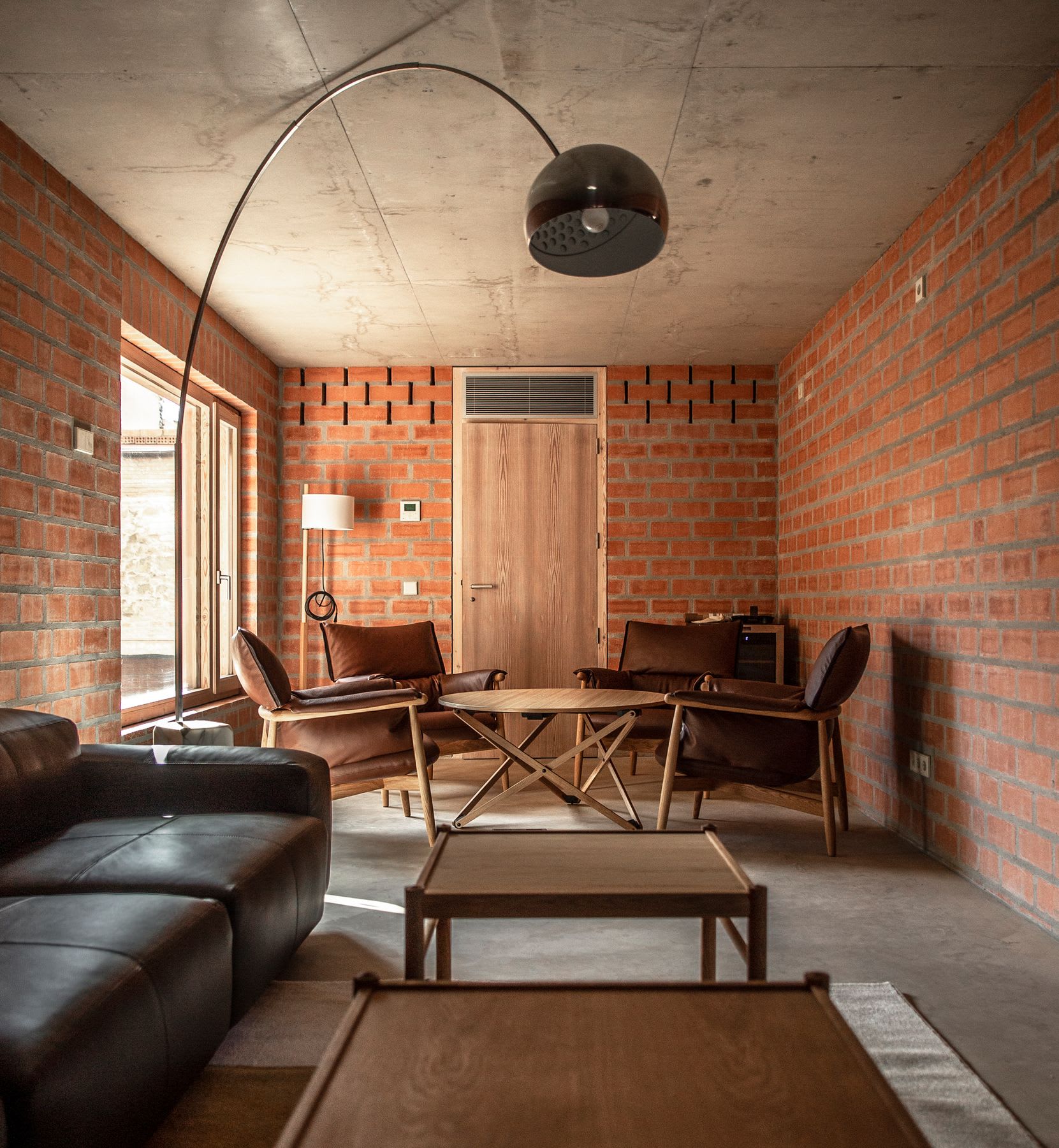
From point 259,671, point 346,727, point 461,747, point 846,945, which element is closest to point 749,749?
point 846,945

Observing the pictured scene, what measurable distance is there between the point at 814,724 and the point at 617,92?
2.41 meters

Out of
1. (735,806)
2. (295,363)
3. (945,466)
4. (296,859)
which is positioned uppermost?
(295,363)

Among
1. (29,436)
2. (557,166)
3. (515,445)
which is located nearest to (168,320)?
(29,436)

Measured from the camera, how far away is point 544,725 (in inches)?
159

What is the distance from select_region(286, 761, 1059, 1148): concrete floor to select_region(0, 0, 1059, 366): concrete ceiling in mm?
2494

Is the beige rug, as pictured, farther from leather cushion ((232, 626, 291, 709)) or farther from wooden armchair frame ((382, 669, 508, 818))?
wooden armchair frame ((382, 669, 508, 818))

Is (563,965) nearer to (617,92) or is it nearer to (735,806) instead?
(735,806)

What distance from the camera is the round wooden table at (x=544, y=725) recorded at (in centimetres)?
369

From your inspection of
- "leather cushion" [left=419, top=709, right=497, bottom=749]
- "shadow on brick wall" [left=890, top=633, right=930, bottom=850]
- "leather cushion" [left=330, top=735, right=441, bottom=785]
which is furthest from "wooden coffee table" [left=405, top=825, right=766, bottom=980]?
"leather cushion" [left=419, top=709, right=497, bottom=749]

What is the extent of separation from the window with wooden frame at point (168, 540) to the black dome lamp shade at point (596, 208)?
2560 millimetres

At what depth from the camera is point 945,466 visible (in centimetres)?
349

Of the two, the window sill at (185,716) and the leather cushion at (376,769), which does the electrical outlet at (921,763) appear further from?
the window sill at (185,716)

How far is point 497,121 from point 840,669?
7.49ft

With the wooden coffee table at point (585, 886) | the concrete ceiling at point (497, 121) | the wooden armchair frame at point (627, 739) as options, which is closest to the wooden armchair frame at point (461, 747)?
the wooden armchair frame at point (627, 739)
